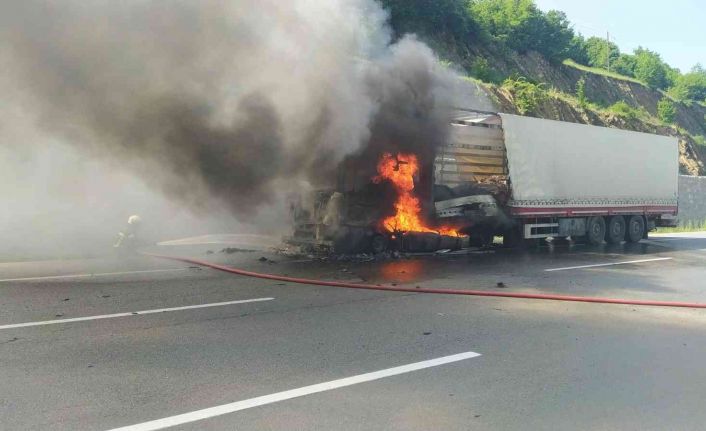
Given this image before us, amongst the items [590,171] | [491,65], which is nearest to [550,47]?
[491,65]

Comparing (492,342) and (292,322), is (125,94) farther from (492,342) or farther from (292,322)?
(492,342)

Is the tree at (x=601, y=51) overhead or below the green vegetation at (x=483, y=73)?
overhead

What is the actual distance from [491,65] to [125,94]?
39.4 m

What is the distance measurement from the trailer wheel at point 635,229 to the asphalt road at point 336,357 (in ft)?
28.0

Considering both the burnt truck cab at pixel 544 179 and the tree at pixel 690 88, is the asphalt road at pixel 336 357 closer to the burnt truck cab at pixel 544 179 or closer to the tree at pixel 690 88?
the burnt truck cab at pixel 544 179

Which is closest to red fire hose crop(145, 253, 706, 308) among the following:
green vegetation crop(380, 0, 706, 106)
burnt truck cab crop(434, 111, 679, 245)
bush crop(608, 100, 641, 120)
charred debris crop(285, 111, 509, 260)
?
charred debris crop(285, 111, 509, 260)

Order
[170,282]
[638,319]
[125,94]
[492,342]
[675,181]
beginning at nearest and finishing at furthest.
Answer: [492,342], [638,319], [170,282], [125,94], [675,181]

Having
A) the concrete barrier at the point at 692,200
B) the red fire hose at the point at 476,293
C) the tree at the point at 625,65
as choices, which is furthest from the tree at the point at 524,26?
the red fire hose at the point at 476,293

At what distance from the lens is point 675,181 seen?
59.2ft

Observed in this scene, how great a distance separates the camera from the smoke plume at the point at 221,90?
31.7 ft

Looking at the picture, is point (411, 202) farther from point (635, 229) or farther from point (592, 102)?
point (592, 102)

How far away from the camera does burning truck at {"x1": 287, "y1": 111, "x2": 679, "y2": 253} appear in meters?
12.2

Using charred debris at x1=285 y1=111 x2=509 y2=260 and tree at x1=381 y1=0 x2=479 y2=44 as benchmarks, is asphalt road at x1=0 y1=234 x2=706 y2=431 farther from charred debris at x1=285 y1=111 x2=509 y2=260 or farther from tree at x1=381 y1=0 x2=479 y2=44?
tree at x1=381 y1=0 x2=479 y2=44

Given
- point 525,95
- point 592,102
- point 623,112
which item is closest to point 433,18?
point 525,95
